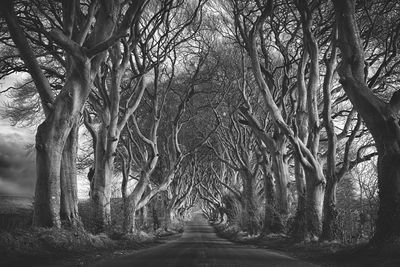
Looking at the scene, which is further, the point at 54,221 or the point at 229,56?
the point at 229,56

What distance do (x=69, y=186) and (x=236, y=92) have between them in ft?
44.7

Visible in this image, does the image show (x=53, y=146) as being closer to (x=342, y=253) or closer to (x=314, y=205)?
(x=342, y=253)

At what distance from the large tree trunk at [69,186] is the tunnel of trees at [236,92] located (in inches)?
1.6

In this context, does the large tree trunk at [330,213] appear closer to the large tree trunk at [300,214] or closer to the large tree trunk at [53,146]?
the large tree trunk at [300,214]

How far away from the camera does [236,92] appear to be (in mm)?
24312

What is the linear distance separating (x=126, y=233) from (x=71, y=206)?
5377 mm

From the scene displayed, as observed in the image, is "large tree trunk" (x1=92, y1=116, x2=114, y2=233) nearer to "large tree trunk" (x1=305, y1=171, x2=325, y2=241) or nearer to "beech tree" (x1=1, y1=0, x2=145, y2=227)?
"beech tree" (x1=1, y1=0, x2=145, y2=227)

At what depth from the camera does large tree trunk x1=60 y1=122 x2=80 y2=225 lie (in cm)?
1209

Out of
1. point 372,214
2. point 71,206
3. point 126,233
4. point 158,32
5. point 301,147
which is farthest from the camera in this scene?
point 158,32

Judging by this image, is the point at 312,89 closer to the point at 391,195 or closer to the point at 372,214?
the point at 372,214

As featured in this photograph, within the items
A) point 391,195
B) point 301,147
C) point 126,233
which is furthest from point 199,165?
point 391,195

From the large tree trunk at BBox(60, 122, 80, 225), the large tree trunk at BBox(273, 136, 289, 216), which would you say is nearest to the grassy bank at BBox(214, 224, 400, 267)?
the large tree trunk at BBox(273, 136, 289, 216)

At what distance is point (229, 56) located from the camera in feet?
70.0

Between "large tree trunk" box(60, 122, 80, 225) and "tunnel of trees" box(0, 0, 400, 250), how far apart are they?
1.6 inches
